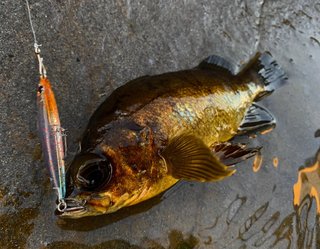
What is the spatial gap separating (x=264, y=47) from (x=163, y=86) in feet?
4.56

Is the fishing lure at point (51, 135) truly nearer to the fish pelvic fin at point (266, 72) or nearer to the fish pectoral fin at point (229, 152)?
the fish pectoral fin at point (229, 152)

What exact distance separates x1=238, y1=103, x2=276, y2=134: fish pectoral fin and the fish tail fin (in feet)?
0.64

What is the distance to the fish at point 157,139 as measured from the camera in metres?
2.53

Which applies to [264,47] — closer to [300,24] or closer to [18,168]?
[300,24]

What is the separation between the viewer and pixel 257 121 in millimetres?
3633

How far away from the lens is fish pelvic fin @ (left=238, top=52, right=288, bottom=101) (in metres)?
3.77

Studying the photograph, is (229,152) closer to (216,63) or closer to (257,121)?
(257,121)

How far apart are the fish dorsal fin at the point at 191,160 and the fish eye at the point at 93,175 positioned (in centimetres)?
48

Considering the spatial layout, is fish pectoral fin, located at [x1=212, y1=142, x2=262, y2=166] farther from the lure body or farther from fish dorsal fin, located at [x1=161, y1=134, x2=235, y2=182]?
the lure body

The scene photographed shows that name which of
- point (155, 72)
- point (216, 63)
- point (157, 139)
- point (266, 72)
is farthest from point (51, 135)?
point (266, 72)

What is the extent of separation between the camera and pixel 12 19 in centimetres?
301

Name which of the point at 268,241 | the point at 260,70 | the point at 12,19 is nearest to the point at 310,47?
the point at 260,70

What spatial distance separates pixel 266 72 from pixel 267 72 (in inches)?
0.5

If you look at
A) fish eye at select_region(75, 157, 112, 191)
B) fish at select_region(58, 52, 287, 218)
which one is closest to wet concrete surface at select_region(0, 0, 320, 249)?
fish at select_region(58, 52, 287, 218)
